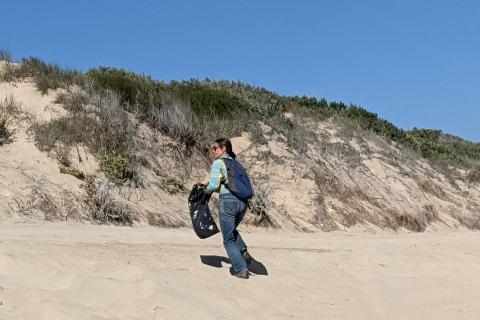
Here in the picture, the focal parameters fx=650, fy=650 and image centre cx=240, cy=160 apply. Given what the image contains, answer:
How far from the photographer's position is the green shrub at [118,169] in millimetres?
12562

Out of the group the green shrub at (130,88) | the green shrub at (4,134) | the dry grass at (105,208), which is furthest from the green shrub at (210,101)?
the dry grass at (105,208)

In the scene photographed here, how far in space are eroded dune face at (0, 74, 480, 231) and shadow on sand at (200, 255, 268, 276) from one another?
321cm

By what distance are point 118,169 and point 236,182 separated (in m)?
5.58

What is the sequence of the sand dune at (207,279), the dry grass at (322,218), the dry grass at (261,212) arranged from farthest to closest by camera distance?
1. the dry grass at (322,218)
2. the dry grass at (261,212)
3. the sand dune at (207,279)

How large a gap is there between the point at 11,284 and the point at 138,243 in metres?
3.07

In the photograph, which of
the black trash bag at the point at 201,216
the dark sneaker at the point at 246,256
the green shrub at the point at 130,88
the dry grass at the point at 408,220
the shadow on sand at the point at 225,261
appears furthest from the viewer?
the dry grass at the point at 408,220

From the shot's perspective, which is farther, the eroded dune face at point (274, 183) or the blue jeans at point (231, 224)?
the eroded dune face at point (274, 183)

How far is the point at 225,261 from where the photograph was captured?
27.9ft

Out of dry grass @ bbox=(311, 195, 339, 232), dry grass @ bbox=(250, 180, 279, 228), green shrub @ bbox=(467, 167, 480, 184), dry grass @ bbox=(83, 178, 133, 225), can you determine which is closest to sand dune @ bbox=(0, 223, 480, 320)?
dry grass @ bbox=(83, 178, 133, 225)

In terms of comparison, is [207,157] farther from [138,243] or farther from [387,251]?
[138,243]

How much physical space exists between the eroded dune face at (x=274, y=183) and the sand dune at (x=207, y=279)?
1166mm

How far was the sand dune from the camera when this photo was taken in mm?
5953

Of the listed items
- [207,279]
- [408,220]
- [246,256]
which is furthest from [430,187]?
[207,279]

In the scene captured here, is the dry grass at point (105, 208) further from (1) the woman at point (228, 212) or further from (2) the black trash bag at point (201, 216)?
(1) the woman at point (228, 212)
